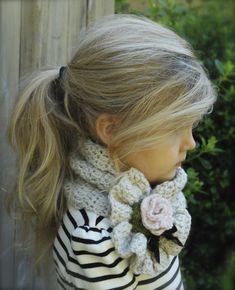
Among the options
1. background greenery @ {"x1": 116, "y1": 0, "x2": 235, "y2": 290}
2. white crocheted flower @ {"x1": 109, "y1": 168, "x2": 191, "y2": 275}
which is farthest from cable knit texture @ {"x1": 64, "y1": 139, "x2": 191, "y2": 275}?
background greenery @ {"x1": 116, "y1": 0, "x2": 235, "y2": 290}

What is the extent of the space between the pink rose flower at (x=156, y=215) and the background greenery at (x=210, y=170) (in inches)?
35.8

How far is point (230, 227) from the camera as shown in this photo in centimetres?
275

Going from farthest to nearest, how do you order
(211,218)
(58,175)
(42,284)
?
(211,218) → (42,284) → (58,175)

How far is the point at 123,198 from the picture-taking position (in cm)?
166

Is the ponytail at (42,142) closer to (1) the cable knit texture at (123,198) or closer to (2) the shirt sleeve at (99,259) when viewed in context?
(1) the cable knit texture at (123,198)

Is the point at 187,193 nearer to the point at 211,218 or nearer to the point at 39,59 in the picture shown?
the point at 211,218

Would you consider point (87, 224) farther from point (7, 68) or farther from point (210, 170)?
point (210, 170)

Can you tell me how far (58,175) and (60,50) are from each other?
0.60m

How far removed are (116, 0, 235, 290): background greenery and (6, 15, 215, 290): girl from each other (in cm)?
87

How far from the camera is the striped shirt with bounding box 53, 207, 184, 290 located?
5.29 ft

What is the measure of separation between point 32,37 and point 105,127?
0.67 meters

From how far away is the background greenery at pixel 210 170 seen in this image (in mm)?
2662

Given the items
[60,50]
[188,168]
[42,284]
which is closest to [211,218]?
[188,168]

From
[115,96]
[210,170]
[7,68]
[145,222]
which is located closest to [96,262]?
[145,222]
